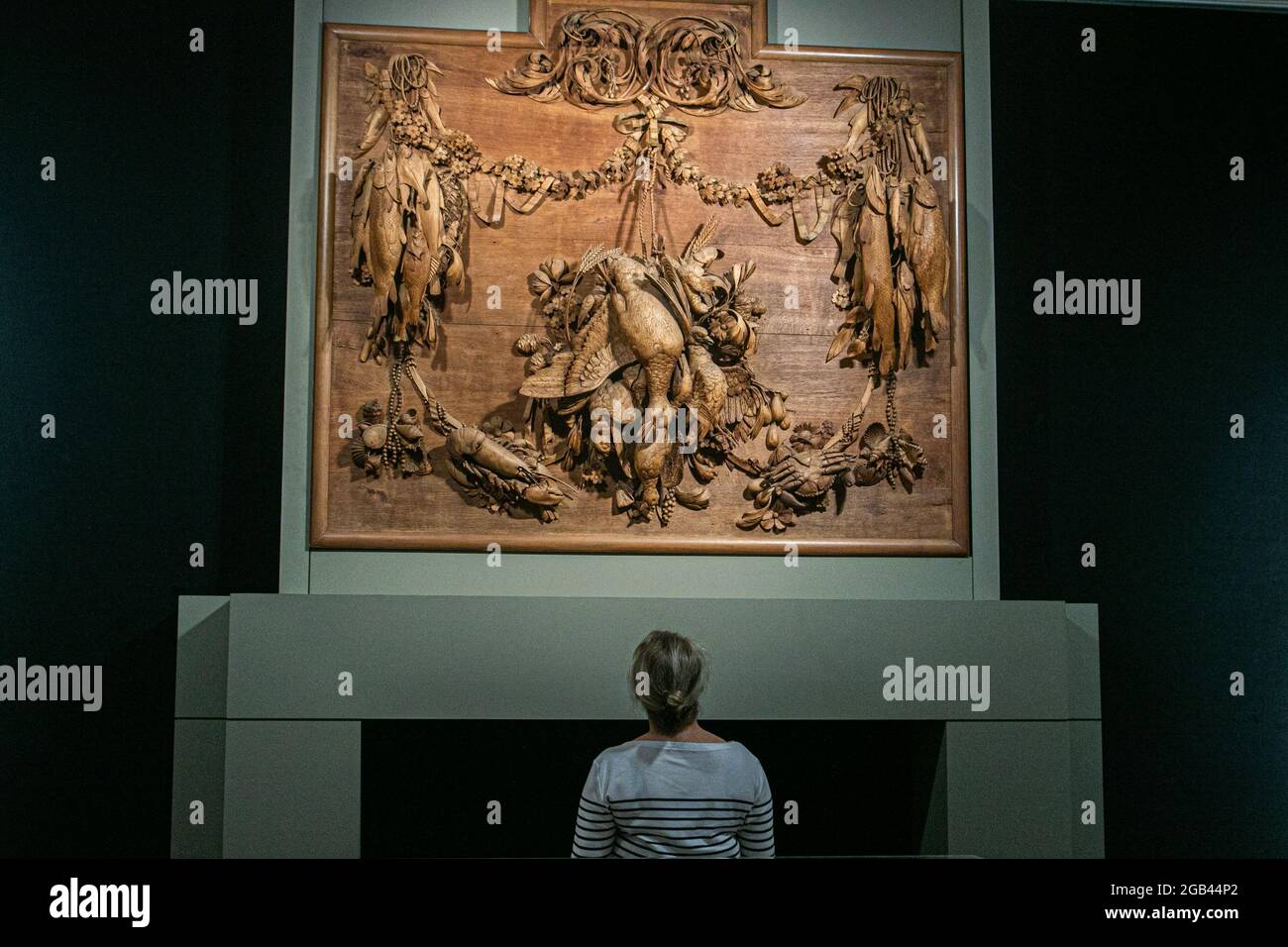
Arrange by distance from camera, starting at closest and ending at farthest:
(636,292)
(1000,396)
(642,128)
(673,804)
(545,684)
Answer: (673,804)
(545,684)
(636,292)
(642,128)
(1000,396)

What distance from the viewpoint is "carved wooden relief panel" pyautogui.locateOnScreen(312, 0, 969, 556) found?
366 centimetres

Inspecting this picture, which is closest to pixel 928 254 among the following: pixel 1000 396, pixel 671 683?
pixel 1000 396

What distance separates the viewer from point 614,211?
12.4ft

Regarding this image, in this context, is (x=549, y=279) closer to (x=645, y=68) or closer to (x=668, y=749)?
(x=645, y=68)

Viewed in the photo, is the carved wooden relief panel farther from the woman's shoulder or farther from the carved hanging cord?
the woman's shoulder

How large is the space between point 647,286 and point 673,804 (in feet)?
6.18

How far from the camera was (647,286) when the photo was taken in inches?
146

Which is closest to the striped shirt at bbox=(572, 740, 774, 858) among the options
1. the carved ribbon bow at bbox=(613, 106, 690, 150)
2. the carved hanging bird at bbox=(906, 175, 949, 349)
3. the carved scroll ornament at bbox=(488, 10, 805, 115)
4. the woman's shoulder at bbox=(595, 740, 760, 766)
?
the woman's shoulder at bbox=(595, 740, 760, 766)

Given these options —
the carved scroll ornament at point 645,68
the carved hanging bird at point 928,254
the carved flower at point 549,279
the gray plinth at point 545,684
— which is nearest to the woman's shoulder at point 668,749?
the gray plinth at point 545,684

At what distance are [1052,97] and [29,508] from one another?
3.69 meters

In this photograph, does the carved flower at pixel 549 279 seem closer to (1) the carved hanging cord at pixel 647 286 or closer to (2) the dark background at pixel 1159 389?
(1) the carved hanging cord at pixel 647 286

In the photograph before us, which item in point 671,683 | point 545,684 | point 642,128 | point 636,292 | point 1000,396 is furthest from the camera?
point 1000,396
